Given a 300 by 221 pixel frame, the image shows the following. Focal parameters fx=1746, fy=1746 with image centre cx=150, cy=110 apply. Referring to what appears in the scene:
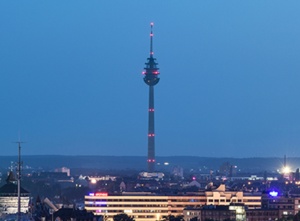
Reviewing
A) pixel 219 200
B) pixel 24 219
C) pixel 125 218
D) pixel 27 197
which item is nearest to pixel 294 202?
pixel 219 200

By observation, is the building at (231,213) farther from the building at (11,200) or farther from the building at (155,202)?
the building at (11,200)

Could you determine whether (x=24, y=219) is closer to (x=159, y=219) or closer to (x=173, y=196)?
(x=159, y=219)

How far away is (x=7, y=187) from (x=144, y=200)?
54.6 meters

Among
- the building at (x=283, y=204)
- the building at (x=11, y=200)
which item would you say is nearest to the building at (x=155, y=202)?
the building at (x=283, y=204)

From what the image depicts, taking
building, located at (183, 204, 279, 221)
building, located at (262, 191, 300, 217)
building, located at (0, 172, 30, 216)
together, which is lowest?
building, located at (0, 172, 30, 216)

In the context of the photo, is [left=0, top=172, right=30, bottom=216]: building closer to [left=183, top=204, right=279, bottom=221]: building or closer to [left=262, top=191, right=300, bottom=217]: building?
Answer: [left=183, top=204, right=279, bottom=221]: building

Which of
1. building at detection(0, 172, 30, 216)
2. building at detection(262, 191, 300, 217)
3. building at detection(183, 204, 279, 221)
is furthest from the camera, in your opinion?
building at detection(262, 191, 300, 217)

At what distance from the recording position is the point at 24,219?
300 ft

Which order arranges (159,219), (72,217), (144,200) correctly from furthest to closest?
(144,200) → (159,219) → (72,217)

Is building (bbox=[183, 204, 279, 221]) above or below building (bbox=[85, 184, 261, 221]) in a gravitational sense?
below

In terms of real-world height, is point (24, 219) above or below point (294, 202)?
below

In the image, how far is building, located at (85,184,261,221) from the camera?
17050 cm

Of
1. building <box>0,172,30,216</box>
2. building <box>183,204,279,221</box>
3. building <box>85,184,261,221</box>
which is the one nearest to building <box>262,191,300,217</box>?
building <box>85,184,261,221</box>

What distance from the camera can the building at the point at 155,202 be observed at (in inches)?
6713
